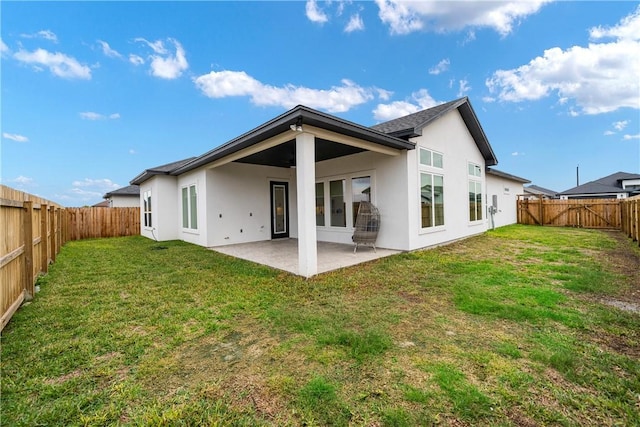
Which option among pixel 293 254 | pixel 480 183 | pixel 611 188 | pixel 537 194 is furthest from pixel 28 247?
pixel 611 188

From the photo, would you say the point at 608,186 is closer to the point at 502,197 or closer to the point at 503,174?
the point at 502,197

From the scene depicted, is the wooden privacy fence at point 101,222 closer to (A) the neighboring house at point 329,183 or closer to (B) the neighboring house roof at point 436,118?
(A) the neighboring house at point 329,183

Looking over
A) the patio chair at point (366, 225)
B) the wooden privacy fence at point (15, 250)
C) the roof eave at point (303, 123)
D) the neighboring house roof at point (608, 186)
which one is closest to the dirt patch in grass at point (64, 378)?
the wooden privacy fence at point (15, 250)

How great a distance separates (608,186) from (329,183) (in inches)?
1343

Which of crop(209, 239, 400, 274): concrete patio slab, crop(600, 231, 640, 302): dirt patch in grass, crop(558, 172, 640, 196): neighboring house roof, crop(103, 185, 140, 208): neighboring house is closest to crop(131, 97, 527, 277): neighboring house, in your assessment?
crop(209, 239, 400, 274): concrete patio slab

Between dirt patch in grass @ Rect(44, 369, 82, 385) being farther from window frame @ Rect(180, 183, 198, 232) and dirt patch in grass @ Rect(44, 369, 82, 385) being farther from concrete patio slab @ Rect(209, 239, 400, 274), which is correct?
window frame @ Rect(180, 183, 198, 232)

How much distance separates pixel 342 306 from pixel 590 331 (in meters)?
2.78

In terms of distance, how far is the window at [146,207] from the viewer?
12.3 meters

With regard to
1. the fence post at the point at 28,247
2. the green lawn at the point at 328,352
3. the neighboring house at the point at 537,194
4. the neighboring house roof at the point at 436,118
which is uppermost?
the neighboring house roof at the point at 436,118

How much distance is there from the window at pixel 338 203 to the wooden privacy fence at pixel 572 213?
559 inches

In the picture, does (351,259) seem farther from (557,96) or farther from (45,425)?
(557,96)

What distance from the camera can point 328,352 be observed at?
2.56 meters

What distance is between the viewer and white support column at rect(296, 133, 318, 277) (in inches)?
199

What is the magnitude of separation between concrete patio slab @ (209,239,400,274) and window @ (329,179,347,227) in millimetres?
776
